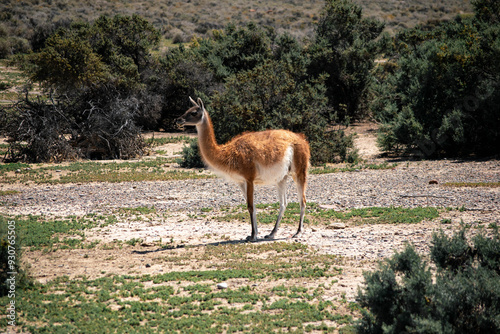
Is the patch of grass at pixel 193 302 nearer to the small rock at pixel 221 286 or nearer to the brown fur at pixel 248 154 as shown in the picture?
the small rock at pixel 221 286

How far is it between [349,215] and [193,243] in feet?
12.8

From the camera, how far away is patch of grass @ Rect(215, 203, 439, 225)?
1085 centimetres

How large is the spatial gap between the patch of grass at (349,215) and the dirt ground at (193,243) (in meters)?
0.26

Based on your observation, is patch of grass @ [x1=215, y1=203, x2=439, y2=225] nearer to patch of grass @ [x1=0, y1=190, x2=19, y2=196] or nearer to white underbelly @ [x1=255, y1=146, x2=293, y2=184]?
white underbelly @ [x1=255, y1=146, x2=293, y2=184]

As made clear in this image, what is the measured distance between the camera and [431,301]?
16.4 feet

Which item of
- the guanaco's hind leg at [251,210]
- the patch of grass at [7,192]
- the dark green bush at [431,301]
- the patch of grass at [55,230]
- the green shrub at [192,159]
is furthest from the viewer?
the green shrub at [192,159]

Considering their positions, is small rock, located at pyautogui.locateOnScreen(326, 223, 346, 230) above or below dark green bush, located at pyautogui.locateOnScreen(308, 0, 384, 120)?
below

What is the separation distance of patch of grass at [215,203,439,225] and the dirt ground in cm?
26

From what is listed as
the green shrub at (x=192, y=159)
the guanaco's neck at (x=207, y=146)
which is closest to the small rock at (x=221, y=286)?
the guanaco's neck at (x=207, y=146)

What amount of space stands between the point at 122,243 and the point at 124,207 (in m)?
3.28

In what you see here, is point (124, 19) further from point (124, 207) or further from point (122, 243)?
point (122, 243)

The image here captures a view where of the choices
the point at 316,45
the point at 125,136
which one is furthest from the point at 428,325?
the point at 316,45

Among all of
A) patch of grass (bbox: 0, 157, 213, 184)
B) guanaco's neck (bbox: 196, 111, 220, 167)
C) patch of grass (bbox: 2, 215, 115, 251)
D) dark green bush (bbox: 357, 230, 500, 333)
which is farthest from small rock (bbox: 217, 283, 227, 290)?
patch of grass (bbox: 0, 157, 213, 184)

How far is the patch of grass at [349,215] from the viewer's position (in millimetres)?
10852
